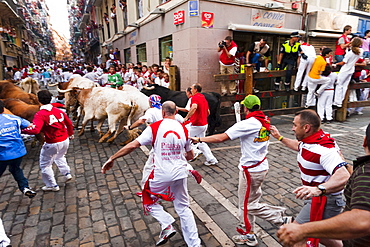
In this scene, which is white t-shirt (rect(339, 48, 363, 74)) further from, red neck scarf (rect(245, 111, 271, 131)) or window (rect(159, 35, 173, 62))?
red neck scarf (rect(245, 111, 271, 131))

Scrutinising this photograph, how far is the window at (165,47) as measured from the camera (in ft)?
41.1

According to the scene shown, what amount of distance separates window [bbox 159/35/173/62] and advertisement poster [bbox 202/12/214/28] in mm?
2705

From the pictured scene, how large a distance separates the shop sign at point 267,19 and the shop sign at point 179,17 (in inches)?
129

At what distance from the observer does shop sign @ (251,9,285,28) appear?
11.2 m

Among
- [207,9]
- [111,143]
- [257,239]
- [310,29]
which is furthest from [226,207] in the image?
[310,29]

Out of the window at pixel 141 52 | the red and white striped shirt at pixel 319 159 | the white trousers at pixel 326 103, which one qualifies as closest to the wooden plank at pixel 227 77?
the white trousers at pixel 326 103

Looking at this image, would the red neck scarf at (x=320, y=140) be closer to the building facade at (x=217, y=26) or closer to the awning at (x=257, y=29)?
the building facade at (x=217, y=26)

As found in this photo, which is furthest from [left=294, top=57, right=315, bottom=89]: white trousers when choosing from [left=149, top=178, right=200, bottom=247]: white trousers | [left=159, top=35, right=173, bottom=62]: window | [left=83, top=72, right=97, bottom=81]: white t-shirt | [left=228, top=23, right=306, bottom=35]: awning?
[left=83, top=72, right=97, bottom=81]: white t-shirt

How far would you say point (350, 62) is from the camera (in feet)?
29.2

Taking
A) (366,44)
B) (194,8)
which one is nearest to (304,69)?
(366,44)

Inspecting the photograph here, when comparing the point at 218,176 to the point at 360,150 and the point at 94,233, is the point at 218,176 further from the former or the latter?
the point at 360,150

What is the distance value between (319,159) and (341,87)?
858 cm

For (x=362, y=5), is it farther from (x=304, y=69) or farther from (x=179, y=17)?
(x=179, y=17)

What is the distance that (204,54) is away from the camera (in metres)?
10.4
